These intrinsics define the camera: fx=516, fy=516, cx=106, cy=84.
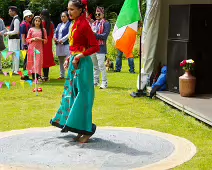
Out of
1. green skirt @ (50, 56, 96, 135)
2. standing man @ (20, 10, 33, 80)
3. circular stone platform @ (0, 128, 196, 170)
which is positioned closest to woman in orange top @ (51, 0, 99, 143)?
green skirt @ (50, 56, 96, 135)

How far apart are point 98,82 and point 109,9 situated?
2201 centimetres

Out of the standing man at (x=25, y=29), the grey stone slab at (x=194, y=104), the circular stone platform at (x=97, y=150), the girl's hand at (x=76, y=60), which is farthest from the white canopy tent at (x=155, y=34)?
the girl's hand at (x=76, y=60)

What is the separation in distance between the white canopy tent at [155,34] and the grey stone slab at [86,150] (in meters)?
3.85

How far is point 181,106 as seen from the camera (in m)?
8.46

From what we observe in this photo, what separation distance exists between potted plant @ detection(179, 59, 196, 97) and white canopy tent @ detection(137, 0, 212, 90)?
1381 mm

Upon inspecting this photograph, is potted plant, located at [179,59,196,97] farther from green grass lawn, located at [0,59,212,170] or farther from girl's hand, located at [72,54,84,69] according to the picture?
girl's hand, located at [72,54,84,69]

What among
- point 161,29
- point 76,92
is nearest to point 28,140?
point 76,92

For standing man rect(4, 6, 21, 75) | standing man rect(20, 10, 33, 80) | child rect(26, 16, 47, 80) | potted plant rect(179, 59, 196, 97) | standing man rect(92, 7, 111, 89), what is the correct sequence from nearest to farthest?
1. potted plant rect(179, 59, 196, 97)
2. standing man rect(92, 7, 111, 89)
3. child rect(26, 16, 47, 80)
4. standing man rect(20, 10, 33, 80)
5. standing man rect(4, 6, 21, 75)

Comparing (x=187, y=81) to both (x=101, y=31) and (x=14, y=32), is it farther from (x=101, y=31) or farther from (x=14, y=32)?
(x=14, y=32)

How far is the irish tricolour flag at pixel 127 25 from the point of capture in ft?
32.0

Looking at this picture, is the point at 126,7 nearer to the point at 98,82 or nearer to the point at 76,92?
the point at 98,82

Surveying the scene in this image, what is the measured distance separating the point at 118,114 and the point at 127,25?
2.15m

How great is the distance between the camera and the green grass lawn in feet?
22.2

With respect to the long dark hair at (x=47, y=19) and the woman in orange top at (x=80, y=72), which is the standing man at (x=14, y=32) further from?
the woman in orange top at (x=80, y=72)
